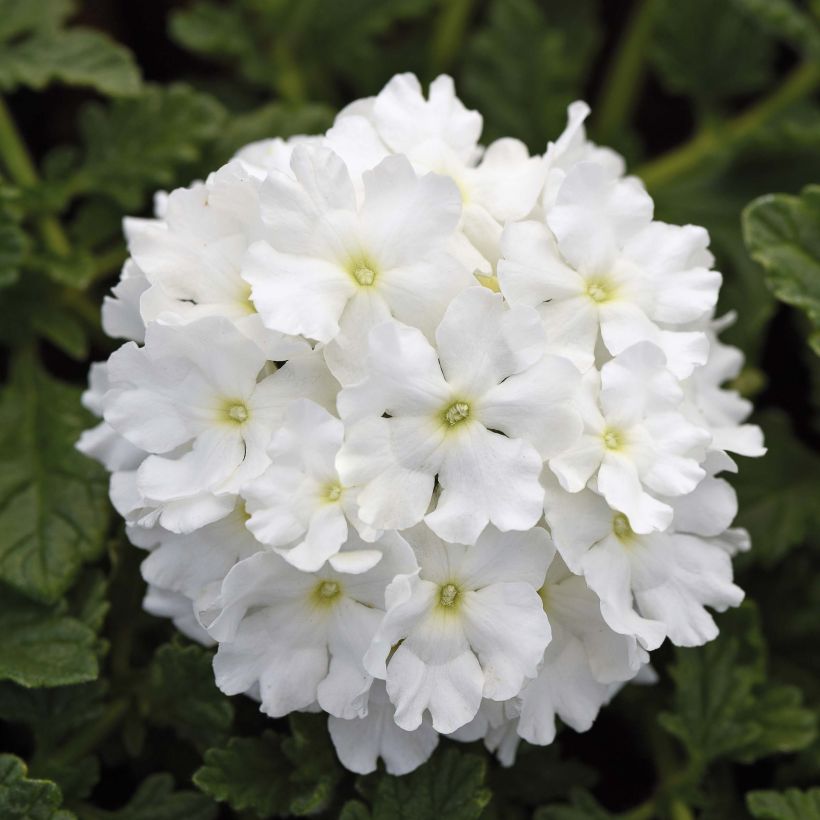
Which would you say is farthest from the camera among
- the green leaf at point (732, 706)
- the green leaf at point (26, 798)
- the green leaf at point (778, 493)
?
the green leaf at point (778, 493)

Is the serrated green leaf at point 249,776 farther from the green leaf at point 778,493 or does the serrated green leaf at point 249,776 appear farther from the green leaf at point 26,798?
the green leaf at point 778,493

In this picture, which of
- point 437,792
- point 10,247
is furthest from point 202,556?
point 10,247

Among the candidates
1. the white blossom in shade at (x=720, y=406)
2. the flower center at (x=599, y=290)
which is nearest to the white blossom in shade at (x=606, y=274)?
the flower center at (x=599, y=290)

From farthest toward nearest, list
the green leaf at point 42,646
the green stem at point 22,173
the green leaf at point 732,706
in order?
the green stem at point 22,173 < the green leaf at point 732,706 < the green leaf at point 42,646

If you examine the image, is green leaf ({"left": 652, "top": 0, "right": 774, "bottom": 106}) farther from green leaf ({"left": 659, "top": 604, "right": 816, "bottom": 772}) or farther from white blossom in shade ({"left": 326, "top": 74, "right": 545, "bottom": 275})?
green leaf ({"left": 659, "top": 604, "right": 816, "bottom": 772})

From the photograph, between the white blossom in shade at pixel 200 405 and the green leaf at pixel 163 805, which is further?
the green leaf at pixel 163 805

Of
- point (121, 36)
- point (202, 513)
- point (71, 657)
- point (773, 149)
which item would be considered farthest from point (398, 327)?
point (121, 36)

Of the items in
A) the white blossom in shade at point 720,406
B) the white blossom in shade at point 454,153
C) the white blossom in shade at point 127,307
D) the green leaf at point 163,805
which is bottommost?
the green leaf at point 163,805
